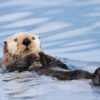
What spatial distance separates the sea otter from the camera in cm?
772

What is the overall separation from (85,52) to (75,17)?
3644mm

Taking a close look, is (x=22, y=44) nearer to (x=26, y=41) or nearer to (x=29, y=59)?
(x=26, y=41)

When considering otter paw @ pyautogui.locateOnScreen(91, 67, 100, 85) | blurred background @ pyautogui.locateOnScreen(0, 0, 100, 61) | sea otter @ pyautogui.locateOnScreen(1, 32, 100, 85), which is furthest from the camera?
blurred background @ pyautogui.locateOnScreen(0, 0, 100, 61)

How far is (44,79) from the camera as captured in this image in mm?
7098

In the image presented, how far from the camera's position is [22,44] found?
854 cm

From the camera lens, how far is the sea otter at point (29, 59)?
7.72 metres

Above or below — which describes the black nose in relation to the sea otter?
above

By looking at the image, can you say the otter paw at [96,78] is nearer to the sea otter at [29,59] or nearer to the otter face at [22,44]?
the sea otter at [29,59]

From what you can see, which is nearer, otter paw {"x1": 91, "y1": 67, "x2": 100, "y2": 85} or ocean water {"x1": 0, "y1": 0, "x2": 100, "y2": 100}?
ocean water {"x1": 0, "y1": 0, "x2": 100, "y2": 100}

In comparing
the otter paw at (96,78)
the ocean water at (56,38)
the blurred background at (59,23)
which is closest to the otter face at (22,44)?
the ocean water at (56,38)

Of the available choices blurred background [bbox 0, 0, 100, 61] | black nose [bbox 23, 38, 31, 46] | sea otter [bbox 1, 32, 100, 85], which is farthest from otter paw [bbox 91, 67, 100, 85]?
blurred background [bbox 0, 0, 100, 61]

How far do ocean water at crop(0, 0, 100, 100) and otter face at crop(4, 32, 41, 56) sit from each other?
715 millimetres

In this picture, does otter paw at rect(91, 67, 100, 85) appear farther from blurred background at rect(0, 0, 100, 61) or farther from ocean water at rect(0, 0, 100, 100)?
blurred background at rect(0, 0, 100, 61)

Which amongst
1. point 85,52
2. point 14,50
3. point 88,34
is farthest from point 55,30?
point 14,50
